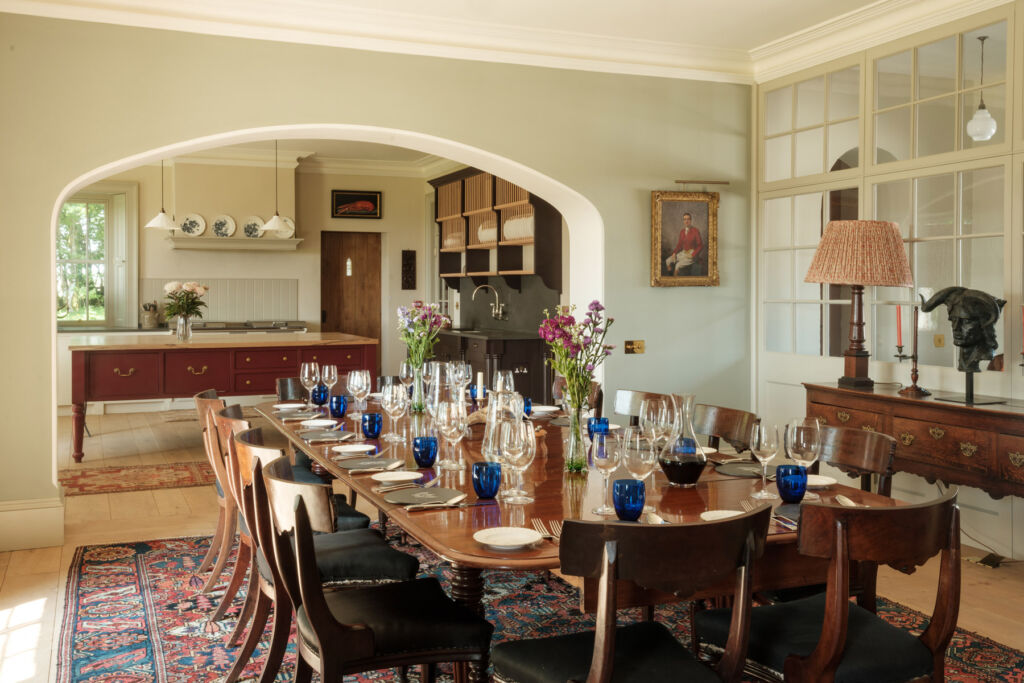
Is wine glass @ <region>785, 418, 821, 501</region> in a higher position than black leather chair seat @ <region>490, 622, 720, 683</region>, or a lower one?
higher

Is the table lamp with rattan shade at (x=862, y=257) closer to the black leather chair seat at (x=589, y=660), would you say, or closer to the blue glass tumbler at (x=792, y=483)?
the blue glass tumbler at (x=792, y=483)

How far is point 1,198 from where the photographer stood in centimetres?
451

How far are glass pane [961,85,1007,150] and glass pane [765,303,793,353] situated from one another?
1.55 m

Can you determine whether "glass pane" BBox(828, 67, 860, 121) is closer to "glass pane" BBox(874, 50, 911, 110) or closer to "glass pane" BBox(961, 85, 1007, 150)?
"glass pane" BBox(874, 50, 911, 110)

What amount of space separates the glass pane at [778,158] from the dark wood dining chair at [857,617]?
398 cm

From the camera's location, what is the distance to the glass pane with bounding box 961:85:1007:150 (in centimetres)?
443

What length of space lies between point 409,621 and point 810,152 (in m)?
4.38

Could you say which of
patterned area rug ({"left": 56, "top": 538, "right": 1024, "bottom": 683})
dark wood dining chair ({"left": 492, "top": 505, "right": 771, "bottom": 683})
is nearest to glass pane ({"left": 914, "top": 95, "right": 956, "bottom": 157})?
patterned area rug ({"left": 56, "top": 538, "right": 1024, "bottom": 683})

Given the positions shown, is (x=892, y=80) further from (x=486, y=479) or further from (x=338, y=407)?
(x=486, y=479)

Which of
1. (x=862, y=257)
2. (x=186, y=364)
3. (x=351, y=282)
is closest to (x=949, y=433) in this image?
(x=862, y=257)

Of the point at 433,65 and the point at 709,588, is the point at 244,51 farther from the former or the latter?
the point at 709,588

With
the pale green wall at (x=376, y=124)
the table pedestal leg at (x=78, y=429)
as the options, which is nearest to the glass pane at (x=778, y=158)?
the pale green wall at (x=376, y=124)

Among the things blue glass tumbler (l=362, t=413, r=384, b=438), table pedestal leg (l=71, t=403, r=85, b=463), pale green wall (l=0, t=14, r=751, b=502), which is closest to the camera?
blue glass tumbler (l=362, t=413, r=384, b=438)

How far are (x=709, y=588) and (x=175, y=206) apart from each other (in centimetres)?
924
